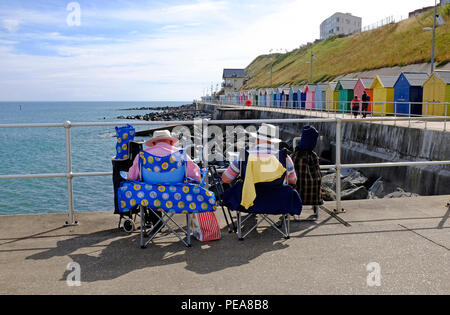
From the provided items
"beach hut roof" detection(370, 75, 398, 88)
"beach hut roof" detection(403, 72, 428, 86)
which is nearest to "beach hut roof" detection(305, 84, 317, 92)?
"beach hut roof" detection(370, 75, 398, 88)

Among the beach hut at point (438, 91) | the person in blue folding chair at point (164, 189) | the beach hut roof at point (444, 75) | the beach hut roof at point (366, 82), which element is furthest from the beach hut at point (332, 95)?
the person in blue folding chair at point (164, 189)

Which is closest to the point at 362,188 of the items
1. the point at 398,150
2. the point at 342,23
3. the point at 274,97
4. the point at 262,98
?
the point at 398,150

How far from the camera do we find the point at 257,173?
14.9 ft

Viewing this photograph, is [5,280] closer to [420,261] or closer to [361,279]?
[361,279]

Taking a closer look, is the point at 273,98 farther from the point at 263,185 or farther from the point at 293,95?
the point at 263,185

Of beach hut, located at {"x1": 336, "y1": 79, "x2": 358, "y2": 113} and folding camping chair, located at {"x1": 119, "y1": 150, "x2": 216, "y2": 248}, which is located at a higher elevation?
beach hut, located at {"x1": 336, "y1": 79, "x2": 358, "y2": 113}

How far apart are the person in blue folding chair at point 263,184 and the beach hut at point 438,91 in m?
20.2

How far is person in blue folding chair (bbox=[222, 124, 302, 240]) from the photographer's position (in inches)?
178

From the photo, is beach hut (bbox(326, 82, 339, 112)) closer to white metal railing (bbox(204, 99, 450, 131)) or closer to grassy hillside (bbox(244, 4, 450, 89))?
white metal railing (bbox(204, 99, 450, 131))

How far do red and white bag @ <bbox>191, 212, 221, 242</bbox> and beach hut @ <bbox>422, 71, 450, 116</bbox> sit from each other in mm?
20516

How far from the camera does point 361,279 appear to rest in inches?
141

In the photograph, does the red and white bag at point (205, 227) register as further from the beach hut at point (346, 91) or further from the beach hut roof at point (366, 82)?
the beach hut at point (346, 91)

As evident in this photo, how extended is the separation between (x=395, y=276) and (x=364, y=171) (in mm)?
17277
